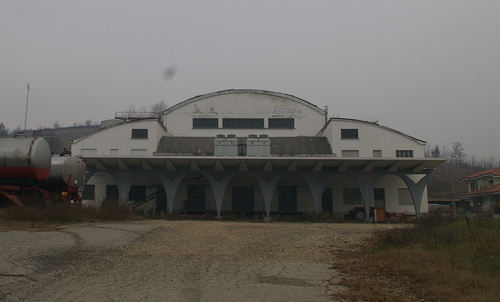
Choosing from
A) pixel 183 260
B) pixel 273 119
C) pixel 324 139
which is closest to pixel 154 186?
pixel 273 119

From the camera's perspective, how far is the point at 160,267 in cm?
759

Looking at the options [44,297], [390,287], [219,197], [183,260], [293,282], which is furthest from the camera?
[219,197]

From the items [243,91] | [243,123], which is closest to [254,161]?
[243,123]

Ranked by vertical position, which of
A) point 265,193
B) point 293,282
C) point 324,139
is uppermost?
point 324,139

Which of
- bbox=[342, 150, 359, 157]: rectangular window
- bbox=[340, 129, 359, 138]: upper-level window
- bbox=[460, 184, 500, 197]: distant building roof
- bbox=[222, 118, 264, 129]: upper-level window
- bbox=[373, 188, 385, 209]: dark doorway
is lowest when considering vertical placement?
bbox=[373, 188, 385, 209]: dark doorway

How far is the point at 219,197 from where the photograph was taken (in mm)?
27781

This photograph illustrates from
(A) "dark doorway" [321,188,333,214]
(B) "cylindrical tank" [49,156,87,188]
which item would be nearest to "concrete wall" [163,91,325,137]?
(A) "dark doorway" [321,188,333,214]

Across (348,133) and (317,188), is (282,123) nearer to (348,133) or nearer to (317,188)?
(348,133)

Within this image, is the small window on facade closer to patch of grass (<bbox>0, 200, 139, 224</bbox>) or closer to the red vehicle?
patch of grass (<bbox>0, 200, 139, 224</bbox>)

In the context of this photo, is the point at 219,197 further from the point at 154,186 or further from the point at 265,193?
the point at 154,186

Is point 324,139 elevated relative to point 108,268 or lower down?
elevated

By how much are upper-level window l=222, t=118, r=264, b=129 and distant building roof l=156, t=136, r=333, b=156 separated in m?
1.51

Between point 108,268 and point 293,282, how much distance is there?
11.2ft

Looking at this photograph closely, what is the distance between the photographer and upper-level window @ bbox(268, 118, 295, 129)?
34.2 metres
